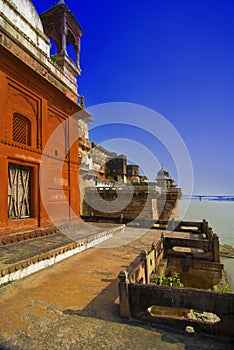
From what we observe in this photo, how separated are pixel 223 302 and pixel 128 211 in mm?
17663

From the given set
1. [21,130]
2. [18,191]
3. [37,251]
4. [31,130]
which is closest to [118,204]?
[31,130]

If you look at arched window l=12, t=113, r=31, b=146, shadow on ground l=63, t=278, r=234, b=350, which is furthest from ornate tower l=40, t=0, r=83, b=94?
shadow on ground l=63, t=278, r=234, b=350

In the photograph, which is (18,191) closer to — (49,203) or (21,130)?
(49,203)

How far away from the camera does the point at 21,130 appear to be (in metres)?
10.1

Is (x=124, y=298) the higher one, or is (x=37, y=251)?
(x=37, y=251)

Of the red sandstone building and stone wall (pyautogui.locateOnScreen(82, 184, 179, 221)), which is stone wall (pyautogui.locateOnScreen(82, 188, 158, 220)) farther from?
the red sandstone building

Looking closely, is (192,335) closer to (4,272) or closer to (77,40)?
(4,272)

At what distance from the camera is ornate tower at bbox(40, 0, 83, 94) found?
1750 centimetres

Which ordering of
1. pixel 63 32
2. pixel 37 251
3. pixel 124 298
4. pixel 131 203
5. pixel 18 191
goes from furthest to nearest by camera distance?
pixel 131 203 < pixel 63 32 < pixel 18 191 < pixel 37 251 < pixel 124 298

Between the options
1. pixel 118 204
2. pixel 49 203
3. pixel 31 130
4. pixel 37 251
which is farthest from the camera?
pixel 118 204

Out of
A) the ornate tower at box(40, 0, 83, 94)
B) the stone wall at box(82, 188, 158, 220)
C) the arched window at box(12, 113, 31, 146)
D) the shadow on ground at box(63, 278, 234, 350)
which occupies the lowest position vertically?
the shadow on ground at box(63, 278, 234, 350)

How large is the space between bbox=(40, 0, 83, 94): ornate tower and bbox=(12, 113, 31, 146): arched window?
8.44 metres

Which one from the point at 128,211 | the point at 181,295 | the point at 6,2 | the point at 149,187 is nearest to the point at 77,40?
the point at 6,2

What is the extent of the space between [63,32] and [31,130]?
11.5 meters
